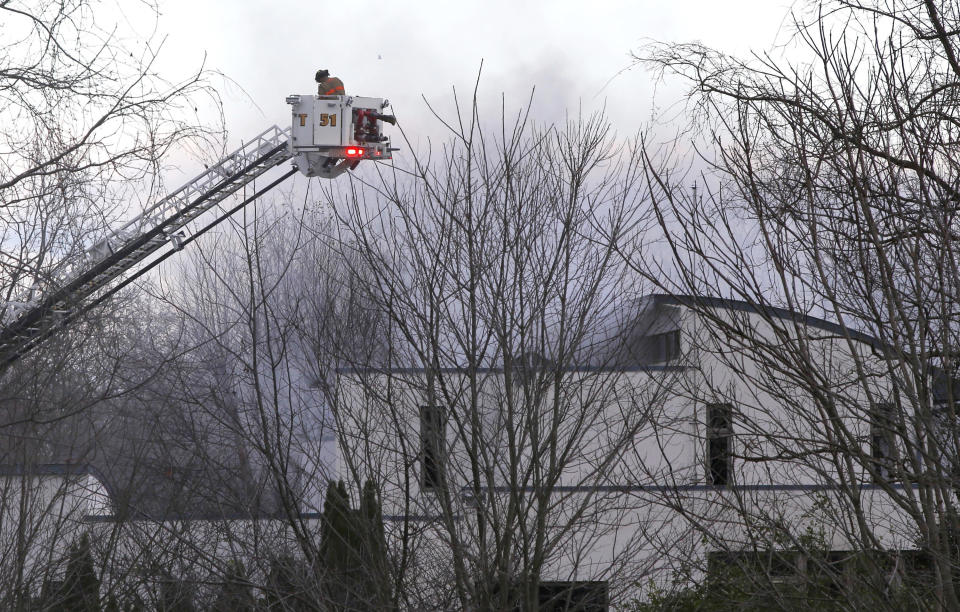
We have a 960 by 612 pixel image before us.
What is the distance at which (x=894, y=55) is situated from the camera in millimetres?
4094

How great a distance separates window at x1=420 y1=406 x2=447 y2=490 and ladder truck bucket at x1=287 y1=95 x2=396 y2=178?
40.5 feet

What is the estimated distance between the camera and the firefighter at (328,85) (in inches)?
754

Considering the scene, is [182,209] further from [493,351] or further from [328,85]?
[493,351]

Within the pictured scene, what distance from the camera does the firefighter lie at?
62.8 ft

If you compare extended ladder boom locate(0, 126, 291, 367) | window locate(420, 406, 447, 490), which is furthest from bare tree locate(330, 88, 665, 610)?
extended ladder boom locate(0, 126, 291, 367)

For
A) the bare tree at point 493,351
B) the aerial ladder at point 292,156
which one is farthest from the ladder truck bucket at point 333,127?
the bare tree at point 493,351

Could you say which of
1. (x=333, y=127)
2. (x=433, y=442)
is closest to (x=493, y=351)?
(x=433, y=442)

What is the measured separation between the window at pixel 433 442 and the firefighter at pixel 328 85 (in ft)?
43.0

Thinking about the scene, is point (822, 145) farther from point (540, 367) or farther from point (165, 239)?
point (165, 239)

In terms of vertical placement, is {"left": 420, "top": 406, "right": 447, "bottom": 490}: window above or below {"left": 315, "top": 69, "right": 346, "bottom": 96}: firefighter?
below

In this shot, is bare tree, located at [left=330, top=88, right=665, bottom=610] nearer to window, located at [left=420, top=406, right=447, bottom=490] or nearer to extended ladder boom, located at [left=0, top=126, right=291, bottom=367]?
window, located at [left=420, top=406, right=447, bottom=490]

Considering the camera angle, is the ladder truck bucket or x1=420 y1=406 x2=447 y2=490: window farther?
the ladder truck bucket

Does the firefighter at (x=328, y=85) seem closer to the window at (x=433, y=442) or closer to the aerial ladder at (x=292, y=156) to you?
the aerial ladder at (x=292, y=156)

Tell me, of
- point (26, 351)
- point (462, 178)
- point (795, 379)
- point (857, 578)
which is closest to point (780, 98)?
point (795, 379)
